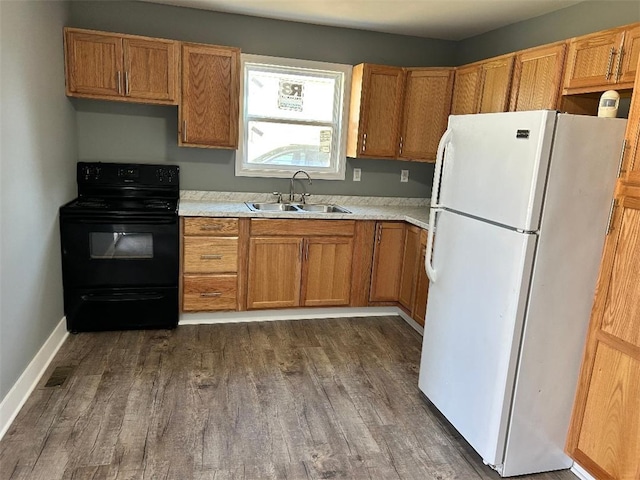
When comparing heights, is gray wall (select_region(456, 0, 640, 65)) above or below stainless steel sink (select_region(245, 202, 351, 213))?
above

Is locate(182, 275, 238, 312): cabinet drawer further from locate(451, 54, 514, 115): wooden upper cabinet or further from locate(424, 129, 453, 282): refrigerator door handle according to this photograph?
locate(451, 54, 514, 115): wooden upper cabinet

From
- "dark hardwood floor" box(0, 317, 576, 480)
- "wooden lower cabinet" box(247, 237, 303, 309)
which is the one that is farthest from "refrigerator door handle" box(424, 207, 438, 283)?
"wooden lower cabinet" box(247, 237, 303, 309)

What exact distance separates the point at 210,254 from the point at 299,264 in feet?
2.24

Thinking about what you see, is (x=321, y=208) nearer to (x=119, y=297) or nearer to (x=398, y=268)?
(x=398, y=268)

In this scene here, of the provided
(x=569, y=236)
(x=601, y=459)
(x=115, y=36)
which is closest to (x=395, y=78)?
(x=115, y=36)

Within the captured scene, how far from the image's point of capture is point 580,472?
6.99ft

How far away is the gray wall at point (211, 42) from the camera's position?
141 inches

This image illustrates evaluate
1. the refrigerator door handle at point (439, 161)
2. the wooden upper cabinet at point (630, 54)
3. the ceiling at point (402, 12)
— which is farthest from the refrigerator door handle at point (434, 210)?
the ceiling at point (402, 12)

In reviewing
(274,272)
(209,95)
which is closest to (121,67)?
(209,95)

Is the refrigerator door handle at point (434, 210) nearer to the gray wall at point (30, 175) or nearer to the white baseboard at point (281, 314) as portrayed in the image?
the white baseboard at point (281, 314)

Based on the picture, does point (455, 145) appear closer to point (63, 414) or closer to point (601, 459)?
point (601, 459)

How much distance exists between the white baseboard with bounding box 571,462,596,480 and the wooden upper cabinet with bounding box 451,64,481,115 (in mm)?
2392

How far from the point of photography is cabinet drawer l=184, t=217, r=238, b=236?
3.41 m

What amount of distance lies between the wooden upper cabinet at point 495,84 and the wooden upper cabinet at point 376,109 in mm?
700
